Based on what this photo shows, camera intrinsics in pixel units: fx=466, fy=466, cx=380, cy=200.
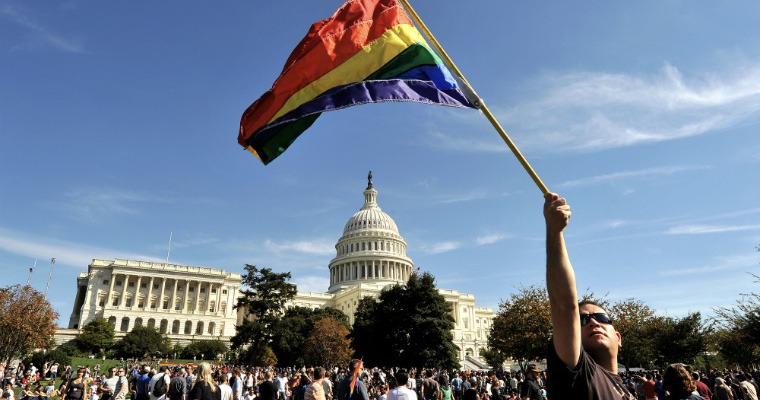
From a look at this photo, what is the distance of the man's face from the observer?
2.70 meters

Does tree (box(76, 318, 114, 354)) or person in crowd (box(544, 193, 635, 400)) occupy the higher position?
tree (box(76, 318, 114, 354))

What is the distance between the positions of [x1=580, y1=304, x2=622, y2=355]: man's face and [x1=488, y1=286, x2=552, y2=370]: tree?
32.4 metres

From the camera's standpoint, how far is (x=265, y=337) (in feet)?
176

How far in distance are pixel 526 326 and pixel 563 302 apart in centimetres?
3501

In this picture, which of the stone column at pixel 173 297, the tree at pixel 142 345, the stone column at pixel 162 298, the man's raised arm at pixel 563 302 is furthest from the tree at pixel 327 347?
the man's raised arm at pixel 563 302

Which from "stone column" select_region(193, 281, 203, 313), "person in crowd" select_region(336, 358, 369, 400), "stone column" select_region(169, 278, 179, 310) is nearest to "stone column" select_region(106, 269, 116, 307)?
"stone column" select_region(169, 278, 179, 310)

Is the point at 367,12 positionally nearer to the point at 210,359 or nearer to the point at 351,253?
the point at 210,359

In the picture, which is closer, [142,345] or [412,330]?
[412,330]

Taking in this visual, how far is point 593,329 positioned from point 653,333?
45.9m

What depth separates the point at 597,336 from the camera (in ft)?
8.91

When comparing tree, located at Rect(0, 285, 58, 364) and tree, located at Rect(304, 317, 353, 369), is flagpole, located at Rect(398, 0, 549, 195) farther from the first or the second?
tree, located at Rect(304, 317, 353, 369)

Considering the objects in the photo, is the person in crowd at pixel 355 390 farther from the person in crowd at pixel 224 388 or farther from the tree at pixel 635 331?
the tree at pixel 635 331

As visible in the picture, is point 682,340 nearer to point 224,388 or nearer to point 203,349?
point 224,388

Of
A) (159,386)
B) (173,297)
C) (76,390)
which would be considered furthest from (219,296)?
(159,386)
